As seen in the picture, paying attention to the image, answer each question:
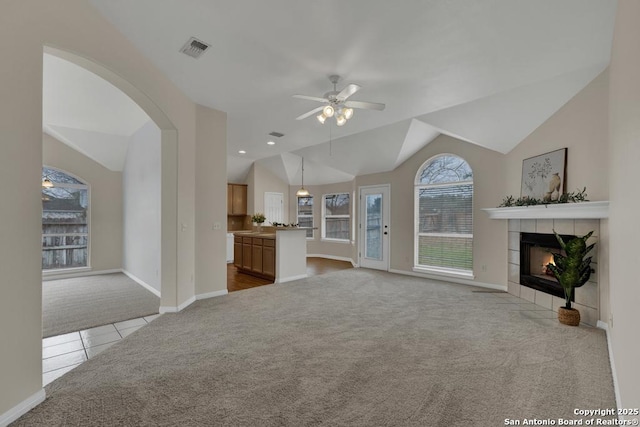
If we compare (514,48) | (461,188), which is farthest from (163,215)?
(461,188)

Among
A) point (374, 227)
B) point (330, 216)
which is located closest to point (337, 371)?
point (374, 227)

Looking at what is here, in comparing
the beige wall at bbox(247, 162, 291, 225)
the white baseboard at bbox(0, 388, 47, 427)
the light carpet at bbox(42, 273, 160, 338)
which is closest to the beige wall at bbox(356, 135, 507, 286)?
the beige wall at bbox(247, 162, 291, 225)

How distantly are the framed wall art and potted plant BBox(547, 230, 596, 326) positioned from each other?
31.7 inches

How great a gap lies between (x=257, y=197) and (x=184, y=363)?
688cm

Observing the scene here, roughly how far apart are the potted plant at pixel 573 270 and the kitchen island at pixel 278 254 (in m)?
4.23

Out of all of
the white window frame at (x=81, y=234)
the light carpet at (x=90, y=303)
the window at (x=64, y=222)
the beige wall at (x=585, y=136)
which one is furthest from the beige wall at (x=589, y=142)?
the window at (x=64, y=222)

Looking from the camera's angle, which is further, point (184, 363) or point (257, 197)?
point (257, 197)

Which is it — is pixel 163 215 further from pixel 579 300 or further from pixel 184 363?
pixel 579 300

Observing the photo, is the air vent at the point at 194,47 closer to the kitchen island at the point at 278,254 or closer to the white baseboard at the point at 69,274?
the kitchen island at the point at 278,254

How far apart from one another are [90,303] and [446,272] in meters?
6.19

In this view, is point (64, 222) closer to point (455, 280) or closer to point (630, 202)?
point (455, 280)

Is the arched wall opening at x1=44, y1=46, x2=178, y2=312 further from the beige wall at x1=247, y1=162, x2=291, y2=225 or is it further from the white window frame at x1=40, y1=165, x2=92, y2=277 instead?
the beige wall at x1=247, y1=162, x2=291, y2=225

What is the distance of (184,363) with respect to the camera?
2.56 meters

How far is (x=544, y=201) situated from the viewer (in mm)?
4086
